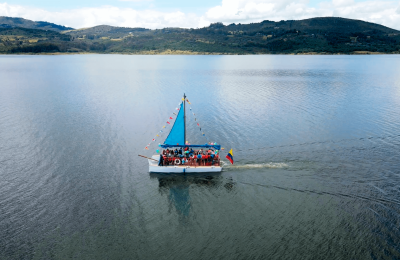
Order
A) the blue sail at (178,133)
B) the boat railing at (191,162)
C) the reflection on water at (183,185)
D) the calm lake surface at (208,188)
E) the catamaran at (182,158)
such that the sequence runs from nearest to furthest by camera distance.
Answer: the calm lake surface at (208,188)
the reflection on water at (183,185)
the catamaran at (182,158)
the boat railing at (191,162)
the blue sail at (178,133)

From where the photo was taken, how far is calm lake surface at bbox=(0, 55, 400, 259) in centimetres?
2680

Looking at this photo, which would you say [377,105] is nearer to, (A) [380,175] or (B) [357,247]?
(A) [380,175]

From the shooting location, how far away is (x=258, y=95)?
90750 mm

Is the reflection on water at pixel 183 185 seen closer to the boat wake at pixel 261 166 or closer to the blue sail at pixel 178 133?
the boat wake at pixel 261 166

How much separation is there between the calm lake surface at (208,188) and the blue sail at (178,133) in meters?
5.71

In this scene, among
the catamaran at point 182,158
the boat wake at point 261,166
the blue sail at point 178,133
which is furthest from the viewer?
the blue sail at point 178,133

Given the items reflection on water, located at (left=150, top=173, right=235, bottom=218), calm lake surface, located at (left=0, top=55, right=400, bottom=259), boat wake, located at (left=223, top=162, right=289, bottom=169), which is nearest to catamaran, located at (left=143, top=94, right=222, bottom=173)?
reflection on water, located at (left=150, top=173, right=235, bottom=218)

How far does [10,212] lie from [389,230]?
39468 mm

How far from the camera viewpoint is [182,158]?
42375 mm

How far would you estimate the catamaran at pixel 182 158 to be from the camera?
41.1 metres

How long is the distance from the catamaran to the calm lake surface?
1678 millimetres

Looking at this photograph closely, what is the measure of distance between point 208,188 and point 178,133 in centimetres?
1112

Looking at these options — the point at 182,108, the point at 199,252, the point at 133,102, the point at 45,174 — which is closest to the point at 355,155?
the point at 182,108

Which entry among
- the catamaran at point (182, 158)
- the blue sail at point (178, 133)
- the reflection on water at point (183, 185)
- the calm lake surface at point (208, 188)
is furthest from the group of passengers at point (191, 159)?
the calm lake surface at point (208, 188)
